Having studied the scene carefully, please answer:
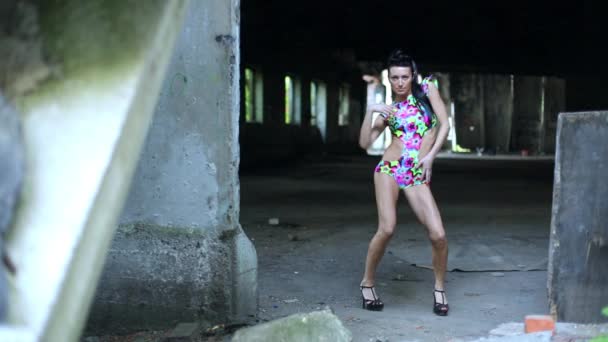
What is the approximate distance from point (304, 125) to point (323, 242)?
1455 centimetres

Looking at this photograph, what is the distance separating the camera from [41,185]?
4.97ft

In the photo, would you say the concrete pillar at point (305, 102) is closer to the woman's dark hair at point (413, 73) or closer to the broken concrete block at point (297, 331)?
the woman's dark hair at point (413, 73)

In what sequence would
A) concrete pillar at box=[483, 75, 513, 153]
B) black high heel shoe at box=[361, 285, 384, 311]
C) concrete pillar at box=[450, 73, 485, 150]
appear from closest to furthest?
black high heel shoe at box=[361, 285, 384, 311]
concrete pillar at box=[483, 75, 513, 153]
concrete pillar at box=[450, 73, 485, 150]

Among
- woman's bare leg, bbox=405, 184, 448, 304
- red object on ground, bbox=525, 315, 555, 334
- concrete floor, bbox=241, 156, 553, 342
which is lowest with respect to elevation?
concrete floor, bbox=241, 156, 553, 342

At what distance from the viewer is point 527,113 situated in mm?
28031

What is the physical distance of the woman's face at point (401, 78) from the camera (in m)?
4.13

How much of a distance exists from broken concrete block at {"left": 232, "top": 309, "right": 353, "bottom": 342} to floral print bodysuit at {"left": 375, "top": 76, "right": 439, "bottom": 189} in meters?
1.22

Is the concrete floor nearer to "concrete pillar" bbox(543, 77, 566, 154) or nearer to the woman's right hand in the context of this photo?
the woman's right hand

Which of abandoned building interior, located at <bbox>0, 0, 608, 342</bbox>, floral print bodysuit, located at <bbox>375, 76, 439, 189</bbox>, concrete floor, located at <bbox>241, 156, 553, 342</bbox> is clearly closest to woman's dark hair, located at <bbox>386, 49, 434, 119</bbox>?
floral print bodysuit, located at <bbox>375, 76, 439, 189</bbox>

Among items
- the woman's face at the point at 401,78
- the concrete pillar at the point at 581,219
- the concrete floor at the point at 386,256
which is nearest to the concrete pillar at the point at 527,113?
the concrete floor at the point at 386,256

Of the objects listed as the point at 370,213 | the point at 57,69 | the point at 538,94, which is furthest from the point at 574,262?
the point at 538,94

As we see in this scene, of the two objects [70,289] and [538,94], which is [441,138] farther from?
[538,94]

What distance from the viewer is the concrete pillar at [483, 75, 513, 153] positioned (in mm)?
28578

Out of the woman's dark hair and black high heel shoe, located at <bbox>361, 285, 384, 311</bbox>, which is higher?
the woman's dark hair
